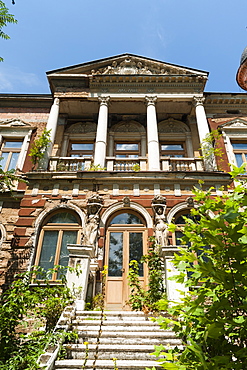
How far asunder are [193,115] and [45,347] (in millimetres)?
13925

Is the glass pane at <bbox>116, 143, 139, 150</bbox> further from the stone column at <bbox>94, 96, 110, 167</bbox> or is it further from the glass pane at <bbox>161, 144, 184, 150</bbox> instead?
the stone column at <bbox>94, 96, 110, 167</bbox>

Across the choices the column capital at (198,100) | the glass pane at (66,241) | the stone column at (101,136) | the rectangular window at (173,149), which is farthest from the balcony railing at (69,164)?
the column capital at (198,100)

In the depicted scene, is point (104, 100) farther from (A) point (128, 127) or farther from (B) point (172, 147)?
(B) point (172, 147)

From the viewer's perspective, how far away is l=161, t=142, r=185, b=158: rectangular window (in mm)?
14727

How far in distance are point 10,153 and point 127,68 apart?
812 centimetres

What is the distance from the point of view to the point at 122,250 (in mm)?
10383

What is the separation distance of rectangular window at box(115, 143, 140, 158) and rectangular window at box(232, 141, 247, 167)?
5.12 meters

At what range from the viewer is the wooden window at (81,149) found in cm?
1479

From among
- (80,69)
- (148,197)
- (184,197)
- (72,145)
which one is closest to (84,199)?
(148,197)

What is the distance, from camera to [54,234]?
10758 mm

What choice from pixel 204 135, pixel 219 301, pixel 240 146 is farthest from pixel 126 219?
pixel 219 301

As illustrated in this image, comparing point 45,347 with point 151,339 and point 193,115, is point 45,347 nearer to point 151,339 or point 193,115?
point 151,339

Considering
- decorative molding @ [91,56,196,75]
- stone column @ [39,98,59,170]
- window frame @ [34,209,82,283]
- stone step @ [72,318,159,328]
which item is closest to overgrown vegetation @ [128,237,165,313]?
stone step @ [72,318,159,328]

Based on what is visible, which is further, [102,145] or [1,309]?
[102,145]
